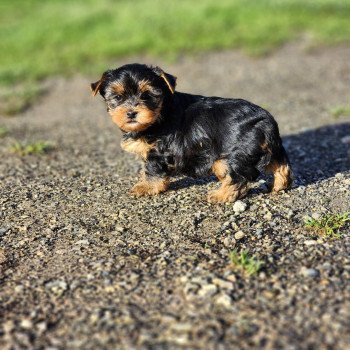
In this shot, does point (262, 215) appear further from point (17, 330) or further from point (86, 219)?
point (17, 330)

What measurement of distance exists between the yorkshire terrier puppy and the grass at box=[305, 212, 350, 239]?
0.85m

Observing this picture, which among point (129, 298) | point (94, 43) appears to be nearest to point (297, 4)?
point (94, 43)

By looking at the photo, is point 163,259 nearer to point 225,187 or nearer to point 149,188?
point 225,187

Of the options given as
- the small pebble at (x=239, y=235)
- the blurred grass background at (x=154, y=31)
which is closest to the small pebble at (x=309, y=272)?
the small pebble at (x=239, y=235)

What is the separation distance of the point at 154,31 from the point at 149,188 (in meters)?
13.3

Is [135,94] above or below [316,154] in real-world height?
above

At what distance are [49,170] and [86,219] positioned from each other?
7.04 ft

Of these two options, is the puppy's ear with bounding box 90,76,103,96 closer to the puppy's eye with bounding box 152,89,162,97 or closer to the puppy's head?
the puppy's head

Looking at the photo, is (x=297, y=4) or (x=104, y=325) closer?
(x=104, y=325)

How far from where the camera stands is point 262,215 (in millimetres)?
5938

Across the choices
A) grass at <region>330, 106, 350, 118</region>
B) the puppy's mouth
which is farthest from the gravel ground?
grass at <region>330, 106, 350, 118</region>

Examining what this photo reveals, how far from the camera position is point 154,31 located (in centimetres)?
1877

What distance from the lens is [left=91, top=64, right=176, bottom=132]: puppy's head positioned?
583cm

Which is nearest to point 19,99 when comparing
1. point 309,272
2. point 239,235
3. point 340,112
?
point 340,112
